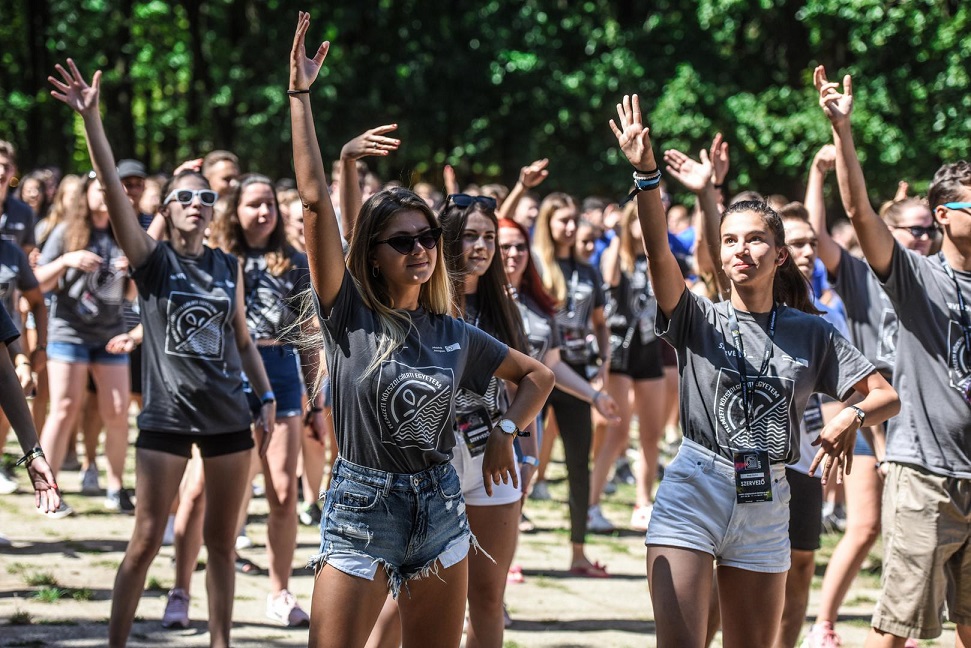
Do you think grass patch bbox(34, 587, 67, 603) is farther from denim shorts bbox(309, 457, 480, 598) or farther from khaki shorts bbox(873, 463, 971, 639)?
khaki shorts bbox(873, 463, 971, 639)

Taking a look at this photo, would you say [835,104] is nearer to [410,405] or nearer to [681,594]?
[681,594]

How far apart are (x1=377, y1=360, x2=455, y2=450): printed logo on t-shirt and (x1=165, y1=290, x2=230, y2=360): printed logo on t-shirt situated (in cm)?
193

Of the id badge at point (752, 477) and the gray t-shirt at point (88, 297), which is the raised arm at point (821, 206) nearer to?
the id badge at point (752, 477)

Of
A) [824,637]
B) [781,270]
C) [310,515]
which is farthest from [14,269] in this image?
[824,637]

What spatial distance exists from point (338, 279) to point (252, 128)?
67.4ft

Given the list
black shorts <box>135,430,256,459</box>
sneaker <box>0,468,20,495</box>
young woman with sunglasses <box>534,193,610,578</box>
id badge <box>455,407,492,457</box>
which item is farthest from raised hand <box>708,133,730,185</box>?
sneaker <box>0,468,20,495</box>

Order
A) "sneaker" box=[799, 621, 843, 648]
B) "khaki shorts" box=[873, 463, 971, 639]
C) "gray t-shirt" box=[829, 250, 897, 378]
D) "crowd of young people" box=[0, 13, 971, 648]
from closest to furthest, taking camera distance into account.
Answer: "crowd of young people" box=[0, 13, 971, 648]
"khaki shorts" box=[873, 463, 971, 639]
"gray t-shirt" box=[829, 250, 897, 378]
"sneaker" box=[799, 621, 843, 648]

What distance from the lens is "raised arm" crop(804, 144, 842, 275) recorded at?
5.35 meters

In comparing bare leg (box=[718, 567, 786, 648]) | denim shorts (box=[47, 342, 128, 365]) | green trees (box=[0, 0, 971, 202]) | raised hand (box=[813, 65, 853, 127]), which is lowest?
bare leg (box=[718, 567, 786, 648])

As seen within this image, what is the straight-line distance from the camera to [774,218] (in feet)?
14.1

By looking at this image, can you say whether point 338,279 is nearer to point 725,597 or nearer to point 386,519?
point 386,519

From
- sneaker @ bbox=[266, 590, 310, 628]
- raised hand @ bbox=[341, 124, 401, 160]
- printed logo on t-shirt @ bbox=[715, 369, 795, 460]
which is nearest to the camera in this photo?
raised hand @ bbox=[341, 124, 401, 160]

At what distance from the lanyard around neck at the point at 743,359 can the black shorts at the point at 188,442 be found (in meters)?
2.37

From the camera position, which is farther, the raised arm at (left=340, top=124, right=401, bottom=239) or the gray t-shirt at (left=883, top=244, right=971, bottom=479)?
the gray t-shirt at (left=883, top=244, right=971, bottom=479)
